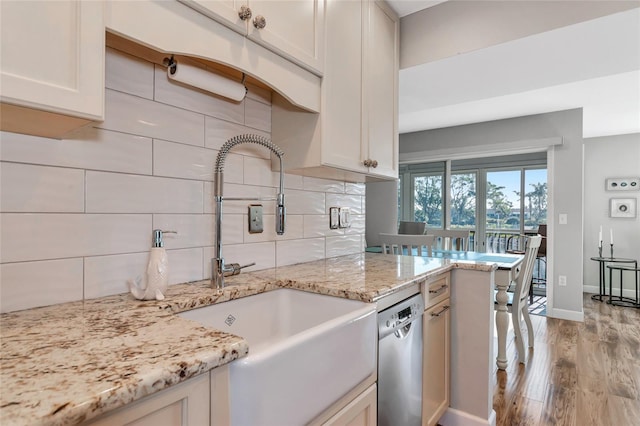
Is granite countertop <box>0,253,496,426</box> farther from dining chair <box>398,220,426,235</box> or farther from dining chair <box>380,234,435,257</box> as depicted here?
dining chair <box>398,220,426,235</box>

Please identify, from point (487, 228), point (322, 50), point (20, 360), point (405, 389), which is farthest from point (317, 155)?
point (487, 228)

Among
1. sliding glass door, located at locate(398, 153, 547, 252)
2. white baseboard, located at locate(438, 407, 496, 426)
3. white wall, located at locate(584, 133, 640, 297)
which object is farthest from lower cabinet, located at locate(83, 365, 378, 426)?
white wall, located at locate(584, 133, 640, 297)

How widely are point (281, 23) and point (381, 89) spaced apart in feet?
2.71

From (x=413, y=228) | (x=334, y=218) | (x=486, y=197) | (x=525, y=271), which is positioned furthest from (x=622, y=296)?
(x=334, y=218)

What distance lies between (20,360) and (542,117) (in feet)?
15.9

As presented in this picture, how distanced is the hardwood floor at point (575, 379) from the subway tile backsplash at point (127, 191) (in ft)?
5.97

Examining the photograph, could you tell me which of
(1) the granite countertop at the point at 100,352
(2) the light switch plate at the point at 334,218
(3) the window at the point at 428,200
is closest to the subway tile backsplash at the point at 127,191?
(1) the granite countertop at the point at 100,352

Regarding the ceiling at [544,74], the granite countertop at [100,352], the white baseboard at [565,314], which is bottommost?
the white baseboard at [565,314]

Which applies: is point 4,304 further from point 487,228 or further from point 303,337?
point 487,228

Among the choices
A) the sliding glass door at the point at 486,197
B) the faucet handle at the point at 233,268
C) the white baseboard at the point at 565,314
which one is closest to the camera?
the faucet handle at the point at 233,268

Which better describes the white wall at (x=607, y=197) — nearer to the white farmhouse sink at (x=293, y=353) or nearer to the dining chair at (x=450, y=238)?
the dining chair at (x=450, y=238)

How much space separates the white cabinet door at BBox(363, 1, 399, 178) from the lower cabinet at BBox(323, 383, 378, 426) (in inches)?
42.8

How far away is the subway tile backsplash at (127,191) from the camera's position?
0.89 m

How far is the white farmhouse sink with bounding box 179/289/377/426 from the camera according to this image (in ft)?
2.24
